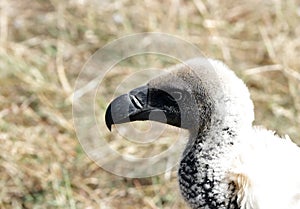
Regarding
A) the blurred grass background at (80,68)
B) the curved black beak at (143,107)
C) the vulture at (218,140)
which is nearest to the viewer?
the vulture at (218,140)

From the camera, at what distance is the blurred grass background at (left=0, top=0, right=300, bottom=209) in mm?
4125

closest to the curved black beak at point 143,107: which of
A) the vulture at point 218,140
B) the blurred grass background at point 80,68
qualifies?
the vulture at point 218,140

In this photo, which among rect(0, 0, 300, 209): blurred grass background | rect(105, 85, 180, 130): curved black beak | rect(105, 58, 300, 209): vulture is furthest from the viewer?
rect(0, 0, 300, 209): blurred grass background

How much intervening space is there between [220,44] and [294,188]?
228 centimetres

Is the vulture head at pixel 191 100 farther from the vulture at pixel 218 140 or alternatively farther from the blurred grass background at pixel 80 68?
the blurred grass background at pixel 80 68

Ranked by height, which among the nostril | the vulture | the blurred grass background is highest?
the blurred grass background

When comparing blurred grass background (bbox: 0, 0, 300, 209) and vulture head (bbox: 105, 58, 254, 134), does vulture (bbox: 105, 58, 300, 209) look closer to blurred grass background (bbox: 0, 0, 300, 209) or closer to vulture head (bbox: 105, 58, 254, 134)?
vulture head (bbox: 105, 58, 254, 134)

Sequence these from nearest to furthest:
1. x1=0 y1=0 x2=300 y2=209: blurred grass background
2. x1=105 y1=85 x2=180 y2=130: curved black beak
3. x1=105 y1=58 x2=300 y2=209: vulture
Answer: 1. x1=105 y1=58 x2=300 y2=209: vulture
2. x1=105 y1=85 x2=180 y2=130: curved black beak
3. x1=0 y1=0 x2=300 y2=209: blurred grass background

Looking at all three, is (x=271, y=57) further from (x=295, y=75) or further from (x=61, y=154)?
(x=61, y=154)

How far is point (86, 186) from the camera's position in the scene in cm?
416

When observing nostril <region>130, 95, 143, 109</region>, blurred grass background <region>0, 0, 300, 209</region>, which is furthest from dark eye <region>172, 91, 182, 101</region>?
blurred grass background <region>0, 0, 300, 209</region>

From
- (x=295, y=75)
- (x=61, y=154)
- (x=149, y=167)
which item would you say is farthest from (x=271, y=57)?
(x=61, y=154)

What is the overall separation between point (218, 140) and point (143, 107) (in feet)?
1.02

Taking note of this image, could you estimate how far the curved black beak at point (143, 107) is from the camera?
3.11 meters
